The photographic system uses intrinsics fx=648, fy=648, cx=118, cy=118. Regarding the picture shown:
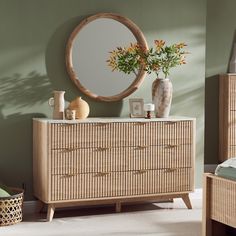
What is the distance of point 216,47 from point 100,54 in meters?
2.01

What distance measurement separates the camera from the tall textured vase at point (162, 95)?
548 cm

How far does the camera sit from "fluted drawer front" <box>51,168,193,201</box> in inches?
202

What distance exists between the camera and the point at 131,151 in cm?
536

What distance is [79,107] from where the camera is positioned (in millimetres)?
5270

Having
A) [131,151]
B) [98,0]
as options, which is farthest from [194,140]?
[98,0]

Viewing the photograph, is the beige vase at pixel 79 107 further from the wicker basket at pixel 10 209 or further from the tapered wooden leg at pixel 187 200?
the tapered wooden leg at pixel 187 200

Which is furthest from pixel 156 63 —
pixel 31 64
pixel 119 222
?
pixel 119 222

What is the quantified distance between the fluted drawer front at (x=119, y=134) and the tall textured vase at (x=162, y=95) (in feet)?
0.41

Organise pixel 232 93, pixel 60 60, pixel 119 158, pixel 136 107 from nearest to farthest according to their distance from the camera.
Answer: pixel 119 158
pixel 60 60
pixel 136 107
pixel 232 93

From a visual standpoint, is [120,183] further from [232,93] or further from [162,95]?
[232,93]

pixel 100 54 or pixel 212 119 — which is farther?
pixel 212 119

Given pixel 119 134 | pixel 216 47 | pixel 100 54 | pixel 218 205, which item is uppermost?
pixel 216 47

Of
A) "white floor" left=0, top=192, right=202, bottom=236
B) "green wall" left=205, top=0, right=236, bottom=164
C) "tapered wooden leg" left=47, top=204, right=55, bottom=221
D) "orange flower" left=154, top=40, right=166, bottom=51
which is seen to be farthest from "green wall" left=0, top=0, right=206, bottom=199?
"green wall" left=205, top=0, right=236, bottom=164

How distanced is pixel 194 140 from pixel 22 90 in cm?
152
